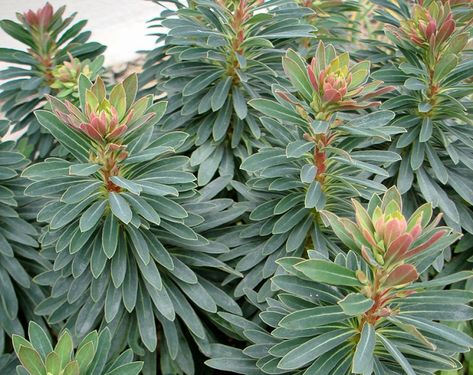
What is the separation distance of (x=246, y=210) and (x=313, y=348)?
2.20 feet

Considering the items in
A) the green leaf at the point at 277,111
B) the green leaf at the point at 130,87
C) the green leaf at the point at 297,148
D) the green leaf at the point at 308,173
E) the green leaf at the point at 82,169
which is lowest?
the green leaf at the point at 82,169

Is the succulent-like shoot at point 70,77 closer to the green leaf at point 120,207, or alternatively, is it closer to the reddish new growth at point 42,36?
the reddish new growth at point 42,36

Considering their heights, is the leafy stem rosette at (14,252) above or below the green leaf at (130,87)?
below

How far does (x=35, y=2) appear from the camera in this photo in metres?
5.30

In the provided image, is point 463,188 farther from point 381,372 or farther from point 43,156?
point 43,156

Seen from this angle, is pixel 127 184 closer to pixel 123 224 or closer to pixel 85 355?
pixel 123 224

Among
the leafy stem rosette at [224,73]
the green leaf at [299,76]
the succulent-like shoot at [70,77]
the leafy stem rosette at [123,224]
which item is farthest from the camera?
the succulent-like shoot at [70,77]

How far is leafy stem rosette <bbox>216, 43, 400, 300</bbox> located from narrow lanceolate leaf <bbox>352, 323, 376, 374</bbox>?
1.35 ft

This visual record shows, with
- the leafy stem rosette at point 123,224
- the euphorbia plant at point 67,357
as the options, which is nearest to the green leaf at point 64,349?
the euphorbia plant at point 67,357

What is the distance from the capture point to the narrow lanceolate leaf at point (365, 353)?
4.42 ft

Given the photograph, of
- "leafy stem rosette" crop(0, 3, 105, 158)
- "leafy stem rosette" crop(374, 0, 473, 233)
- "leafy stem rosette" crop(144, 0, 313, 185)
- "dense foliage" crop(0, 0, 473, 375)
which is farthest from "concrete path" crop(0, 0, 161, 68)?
"leafy stem rosette" crop(374, 0, 473, 233)

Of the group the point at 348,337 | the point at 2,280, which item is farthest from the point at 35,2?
the point at 348,337

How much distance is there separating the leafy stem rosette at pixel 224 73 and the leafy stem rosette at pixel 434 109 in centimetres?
43

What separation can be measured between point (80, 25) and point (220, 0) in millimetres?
765
